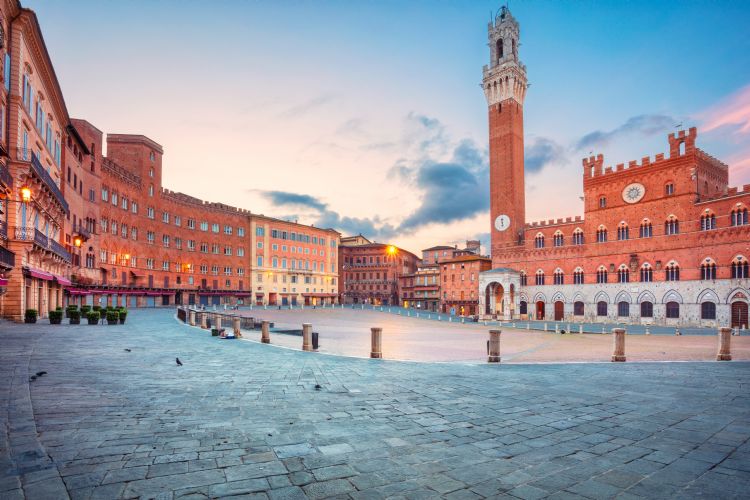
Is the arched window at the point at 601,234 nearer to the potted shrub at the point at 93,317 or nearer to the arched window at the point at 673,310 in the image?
the arched window at the point at 673,310

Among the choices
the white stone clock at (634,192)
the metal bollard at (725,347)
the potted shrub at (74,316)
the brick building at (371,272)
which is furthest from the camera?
the brick building at (371,272)

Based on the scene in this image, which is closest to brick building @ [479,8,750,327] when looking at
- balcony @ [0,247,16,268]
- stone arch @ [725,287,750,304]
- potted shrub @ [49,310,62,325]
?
stone arch @ [725,287,750,304]

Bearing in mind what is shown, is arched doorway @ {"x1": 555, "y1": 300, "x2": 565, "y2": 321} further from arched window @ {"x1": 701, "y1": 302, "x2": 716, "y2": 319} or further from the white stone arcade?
arched window @ {"x1": 701, "y1": 302, "x2": 716, "y2": 319}

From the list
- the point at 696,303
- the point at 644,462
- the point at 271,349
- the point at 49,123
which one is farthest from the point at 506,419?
the point at 696,303

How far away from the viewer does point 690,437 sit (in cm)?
565

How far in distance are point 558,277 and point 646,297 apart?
32.7 ft

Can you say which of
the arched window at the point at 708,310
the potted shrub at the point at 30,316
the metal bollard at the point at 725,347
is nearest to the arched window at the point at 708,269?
the arched window at the point at 708,310

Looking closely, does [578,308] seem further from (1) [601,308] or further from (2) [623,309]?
(2) [623,309]

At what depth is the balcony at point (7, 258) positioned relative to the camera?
64.8 feet

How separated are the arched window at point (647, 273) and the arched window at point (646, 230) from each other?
10.1 feet

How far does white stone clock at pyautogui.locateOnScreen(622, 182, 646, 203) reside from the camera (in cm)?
4500

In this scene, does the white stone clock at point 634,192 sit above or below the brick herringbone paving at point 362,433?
above

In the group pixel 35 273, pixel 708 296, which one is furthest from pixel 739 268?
pixel 35 273

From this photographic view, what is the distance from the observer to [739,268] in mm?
37031
